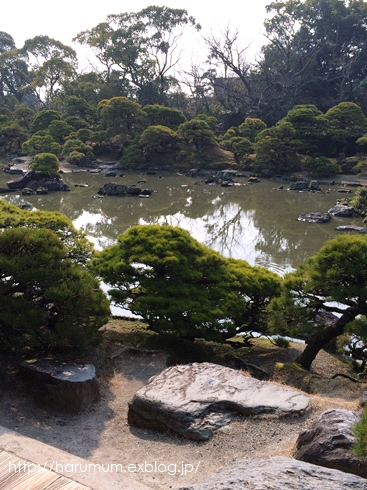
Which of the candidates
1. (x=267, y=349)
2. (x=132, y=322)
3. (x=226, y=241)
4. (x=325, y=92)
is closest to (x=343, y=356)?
(x=267, y=349)

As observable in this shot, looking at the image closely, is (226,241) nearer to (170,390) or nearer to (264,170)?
(170,390)

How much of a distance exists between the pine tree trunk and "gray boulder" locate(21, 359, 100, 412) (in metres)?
2.81

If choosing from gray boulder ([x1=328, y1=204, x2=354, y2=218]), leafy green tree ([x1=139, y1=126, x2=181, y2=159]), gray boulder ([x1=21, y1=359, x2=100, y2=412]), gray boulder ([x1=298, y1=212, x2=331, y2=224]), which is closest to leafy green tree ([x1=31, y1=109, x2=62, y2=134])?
leafy green tree ([x1=139, y1=126, x2=181, y2=159])

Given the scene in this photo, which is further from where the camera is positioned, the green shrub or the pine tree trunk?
the pine tree trunk

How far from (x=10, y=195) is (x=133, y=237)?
16125 millimetres

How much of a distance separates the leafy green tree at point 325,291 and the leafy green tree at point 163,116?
2663 cm

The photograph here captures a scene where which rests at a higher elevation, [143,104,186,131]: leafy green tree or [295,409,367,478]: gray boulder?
[143,104,186,131]: leafy green tree

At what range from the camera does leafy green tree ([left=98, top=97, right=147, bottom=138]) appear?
29.8m

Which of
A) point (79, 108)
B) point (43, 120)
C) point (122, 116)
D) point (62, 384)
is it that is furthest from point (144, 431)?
point (79, 108)

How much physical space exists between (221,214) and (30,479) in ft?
51.0

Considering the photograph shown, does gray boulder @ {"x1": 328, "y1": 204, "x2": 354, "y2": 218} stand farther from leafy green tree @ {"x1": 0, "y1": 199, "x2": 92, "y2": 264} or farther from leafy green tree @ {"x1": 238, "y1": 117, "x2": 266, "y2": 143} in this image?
leafy green tree @ {"x1": 238, "y1": 117, "x2": 266, "y2": 143}

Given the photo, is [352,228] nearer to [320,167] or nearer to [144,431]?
[320,167]

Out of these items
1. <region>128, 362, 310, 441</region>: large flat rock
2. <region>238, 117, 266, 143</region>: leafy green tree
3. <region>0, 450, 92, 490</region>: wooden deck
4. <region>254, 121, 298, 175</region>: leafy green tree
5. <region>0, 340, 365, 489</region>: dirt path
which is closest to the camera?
<region>0, 450, 92, 490</region>: wooden deck

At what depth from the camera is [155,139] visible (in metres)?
28.4
